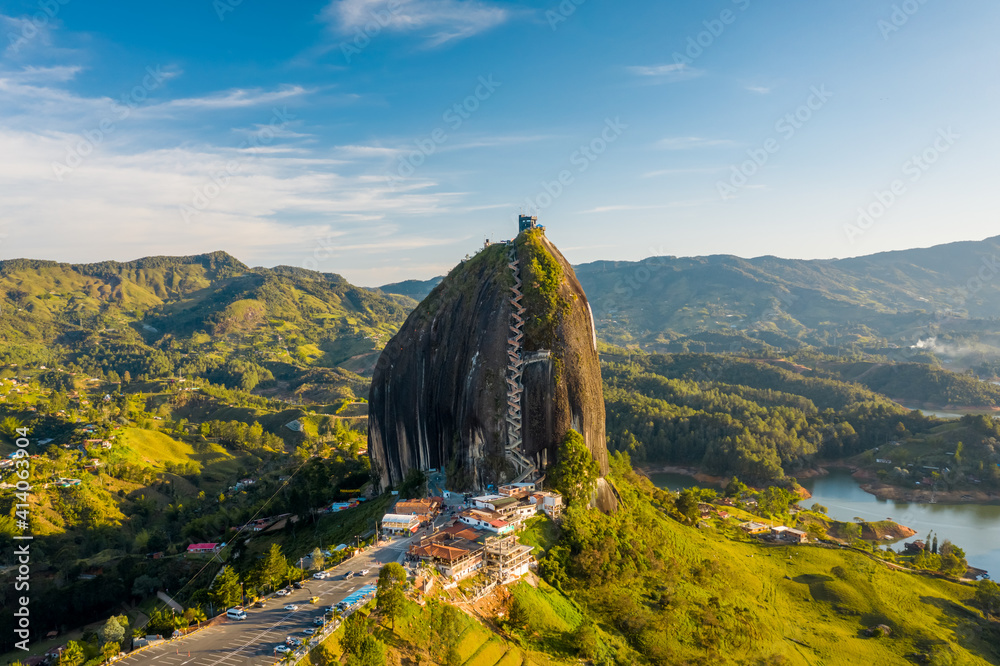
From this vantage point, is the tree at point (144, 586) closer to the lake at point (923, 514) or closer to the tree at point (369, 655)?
the tree at point (369, 655)

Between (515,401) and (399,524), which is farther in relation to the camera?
(515,401)

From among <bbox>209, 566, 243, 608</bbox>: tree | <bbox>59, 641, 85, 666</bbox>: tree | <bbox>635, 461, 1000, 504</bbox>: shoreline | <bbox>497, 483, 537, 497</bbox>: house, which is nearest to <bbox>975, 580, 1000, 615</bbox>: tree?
<bbox>497, 483, 537, 497</bbox>: house

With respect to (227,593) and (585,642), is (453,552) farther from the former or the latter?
(227,593)

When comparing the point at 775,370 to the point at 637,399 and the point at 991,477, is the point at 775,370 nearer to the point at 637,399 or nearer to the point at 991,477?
the point at 637,399

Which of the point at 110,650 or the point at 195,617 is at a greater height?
the point at 110,650

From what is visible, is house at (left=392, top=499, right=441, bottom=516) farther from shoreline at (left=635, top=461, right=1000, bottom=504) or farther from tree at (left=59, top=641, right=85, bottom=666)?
shoreline at (left=635, top=461, right=1000, bottom=504)

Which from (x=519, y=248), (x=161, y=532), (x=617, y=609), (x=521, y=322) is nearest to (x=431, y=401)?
(x=521, y=322)

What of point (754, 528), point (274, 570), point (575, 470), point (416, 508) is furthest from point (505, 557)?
point (754, 528)

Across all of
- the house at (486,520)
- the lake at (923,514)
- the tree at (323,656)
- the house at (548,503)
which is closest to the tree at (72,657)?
the tree at (323,656)
